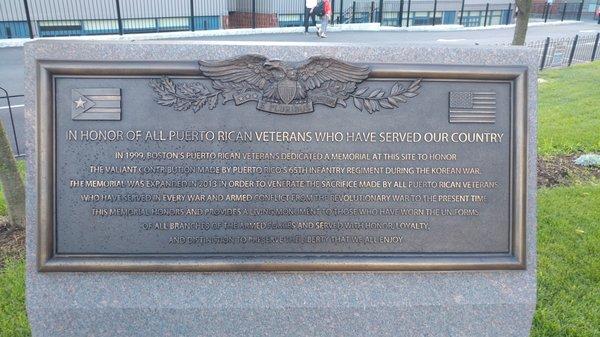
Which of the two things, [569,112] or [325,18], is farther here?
[325,18]

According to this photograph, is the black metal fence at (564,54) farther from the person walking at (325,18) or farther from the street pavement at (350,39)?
the person walking at (325,18)

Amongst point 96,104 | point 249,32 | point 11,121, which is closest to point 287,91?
point 96,104

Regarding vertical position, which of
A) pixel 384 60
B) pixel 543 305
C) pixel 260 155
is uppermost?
pixel 384 60

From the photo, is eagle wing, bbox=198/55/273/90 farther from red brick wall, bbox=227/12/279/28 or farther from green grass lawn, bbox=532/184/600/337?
red brick wall, bbox=227/12/279/28

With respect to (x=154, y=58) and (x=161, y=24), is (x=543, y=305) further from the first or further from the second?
(x=161, y=24)

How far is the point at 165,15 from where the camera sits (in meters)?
Result: 19.6

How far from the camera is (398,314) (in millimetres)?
3004

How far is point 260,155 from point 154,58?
0.81m

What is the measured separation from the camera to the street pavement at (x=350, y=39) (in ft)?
30.0

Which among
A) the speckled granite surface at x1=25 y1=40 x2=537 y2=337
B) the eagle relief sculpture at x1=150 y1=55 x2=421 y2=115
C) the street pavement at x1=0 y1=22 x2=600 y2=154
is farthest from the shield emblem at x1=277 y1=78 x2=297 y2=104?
the street pavement at x1=0 y1=22 x2=600 y2=154

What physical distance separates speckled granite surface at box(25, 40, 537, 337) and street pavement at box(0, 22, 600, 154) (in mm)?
515

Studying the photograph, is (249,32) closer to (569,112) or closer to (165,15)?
(165,15)

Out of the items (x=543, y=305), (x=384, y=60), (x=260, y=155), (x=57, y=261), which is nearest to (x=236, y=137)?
(x=260, y=155)

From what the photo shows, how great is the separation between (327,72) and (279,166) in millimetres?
606
